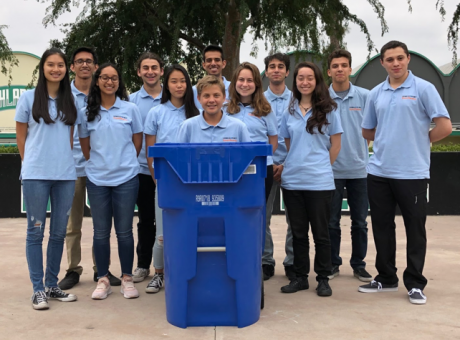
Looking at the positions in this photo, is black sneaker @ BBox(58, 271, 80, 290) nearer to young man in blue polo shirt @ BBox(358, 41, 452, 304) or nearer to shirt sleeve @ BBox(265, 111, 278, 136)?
shirt sleeve @ BBox(265, 111, 278, 136)

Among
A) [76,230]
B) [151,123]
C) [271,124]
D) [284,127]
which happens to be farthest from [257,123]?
[76,230]

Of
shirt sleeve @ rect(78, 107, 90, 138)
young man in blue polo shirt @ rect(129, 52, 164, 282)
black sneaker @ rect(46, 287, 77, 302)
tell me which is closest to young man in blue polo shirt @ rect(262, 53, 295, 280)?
young man in blue polo shirt @ rect(129, 52, 164, 282)

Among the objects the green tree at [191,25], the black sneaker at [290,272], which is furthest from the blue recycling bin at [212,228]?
the green tree at [191,25]

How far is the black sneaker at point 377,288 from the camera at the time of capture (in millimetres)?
4148

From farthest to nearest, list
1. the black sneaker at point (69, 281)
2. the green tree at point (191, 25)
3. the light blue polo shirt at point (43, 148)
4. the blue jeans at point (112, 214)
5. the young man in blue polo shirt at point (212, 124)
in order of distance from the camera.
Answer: the green tree at point (191, 25)
the black sneaker at point (69, 281)
the blue jeans at point (112, 214)
the light blue polo shirt at point (43, 148)
the young man in blue polo shirt at point (212, 124)

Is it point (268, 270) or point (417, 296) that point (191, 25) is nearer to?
point (268, 270)

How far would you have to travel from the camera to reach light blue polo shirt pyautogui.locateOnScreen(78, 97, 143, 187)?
12.9 feet

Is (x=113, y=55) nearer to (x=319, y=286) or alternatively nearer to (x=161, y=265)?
(x=161, y=265)

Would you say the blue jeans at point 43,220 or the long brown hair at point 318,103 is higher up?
the long brown hair at point 318,103

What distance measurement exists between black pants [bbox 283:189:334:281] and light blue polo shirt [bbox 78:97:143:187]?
1.21 m

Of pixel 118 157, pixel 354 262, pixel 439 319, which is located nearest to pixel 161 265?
pixel 118 157

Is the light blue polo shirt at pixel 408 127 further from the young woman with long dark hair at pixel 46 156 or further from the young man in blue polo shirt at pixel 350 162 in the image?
the young woman with long dark hair at pixel 46 156

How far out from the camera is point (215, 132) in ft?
12.0

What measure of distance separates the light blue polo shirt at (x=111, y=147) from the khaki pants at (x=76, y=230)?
53 cm
